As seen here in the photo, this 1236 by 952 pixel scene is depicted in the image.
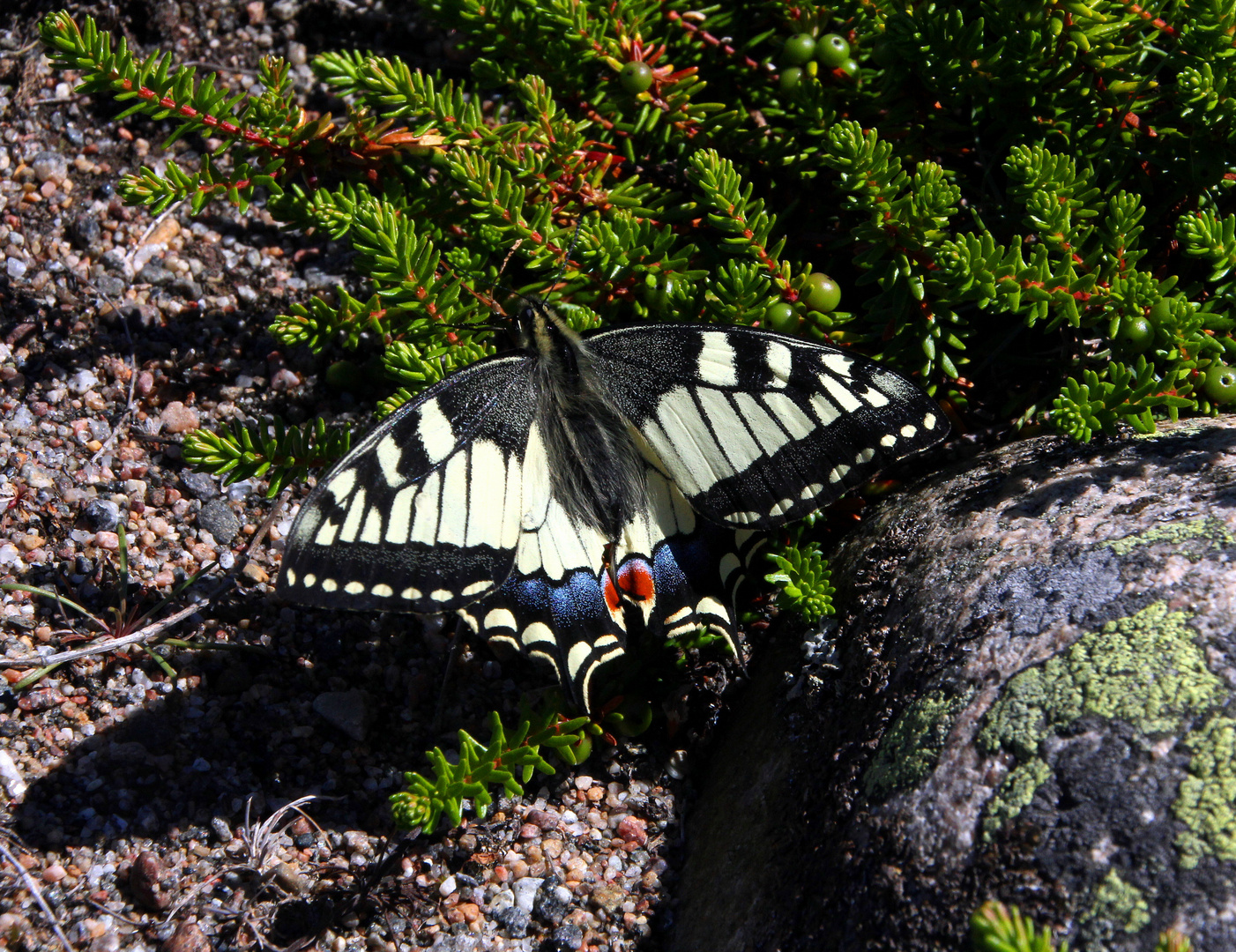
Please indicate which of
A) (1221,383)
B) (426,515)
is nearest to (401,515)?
(426,515)

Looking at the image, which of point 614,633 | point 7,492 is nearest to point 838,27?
Answer: point 614,633

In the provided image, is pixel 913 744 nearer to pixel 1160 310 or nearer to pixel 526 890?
pixel 526 890

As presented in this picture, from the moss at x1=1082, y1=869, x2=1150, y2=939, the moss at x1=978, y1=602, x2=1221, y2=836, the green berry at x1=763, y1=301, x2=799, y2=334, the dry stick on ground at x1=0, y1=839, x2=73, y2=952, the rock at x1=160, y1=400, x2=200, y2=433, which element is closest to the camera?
the moss at x1=1082, y1=869, x2=1150, y2=939

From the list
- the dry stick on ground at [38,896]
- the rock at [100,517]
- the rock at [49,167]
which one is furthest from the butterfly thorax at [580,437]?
the rock at [49,167]

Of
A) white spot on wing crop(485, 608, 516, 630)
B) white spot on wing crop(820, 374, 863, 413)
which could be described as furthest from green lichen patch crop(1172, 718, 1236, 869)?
white spot on wing crop(485, 608, 516, 630)

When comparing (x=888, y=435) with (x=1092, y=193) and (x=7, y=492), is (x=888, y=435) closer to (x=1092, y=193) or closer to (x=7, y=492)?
(x=1092, y=193)

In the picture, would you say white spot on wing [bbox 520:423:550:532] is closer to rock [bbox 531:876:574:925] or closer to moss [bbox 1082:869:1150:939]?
rock [bbox 531:876:574:925]

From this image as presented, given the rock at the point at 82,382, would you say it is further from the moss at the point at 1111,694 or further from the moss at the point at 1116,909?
the moss at the point at 1116,909
